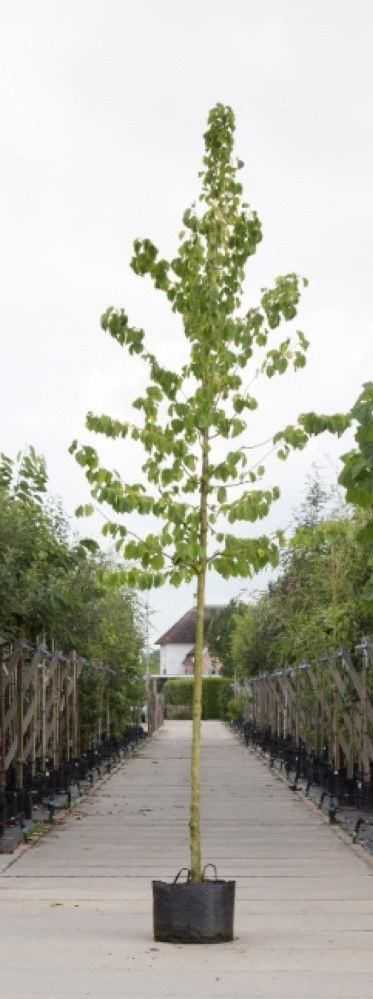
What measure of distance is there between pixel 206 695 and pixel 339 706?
6938cm

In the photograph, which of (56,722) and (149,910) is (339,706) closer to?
(56,722)

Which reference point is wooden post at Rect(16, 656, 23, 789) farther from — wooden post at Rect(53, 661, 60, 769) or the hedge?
the hedge

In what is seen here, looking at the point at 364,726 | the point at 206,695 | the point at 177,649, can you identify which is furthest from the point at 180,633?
the point at 364,726

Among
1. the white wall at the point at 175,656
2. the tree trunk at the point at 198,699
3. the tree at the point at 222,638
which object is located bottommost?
the tree trunk at the point at 198,699

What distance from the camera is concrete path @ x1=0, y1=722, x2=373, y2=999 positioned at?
824 centimetres

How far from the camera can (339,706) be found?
2247cm

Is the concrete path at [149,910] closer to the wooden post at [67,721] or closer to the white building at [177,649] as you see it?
the wooden post at [67,721]

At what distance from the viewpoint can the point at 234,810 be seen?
21984mm

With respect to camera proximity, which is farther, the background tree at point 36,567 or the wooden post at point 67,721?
the wooden post at point 67,721

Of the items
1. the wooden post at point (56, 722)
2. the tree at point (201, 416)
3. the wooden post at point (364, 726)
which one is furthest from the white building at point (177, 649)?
the tree at point (201, 416)

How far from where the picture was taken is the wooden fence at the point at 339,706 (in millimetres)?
19773

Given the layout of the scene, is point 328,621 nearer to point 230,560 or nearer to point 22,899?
point 22,899

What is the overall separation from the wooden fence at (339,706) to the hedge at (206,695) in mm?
51152

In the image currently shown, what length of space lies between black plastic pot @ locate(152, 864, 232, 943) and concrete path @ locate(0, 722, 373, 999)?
11 cm
